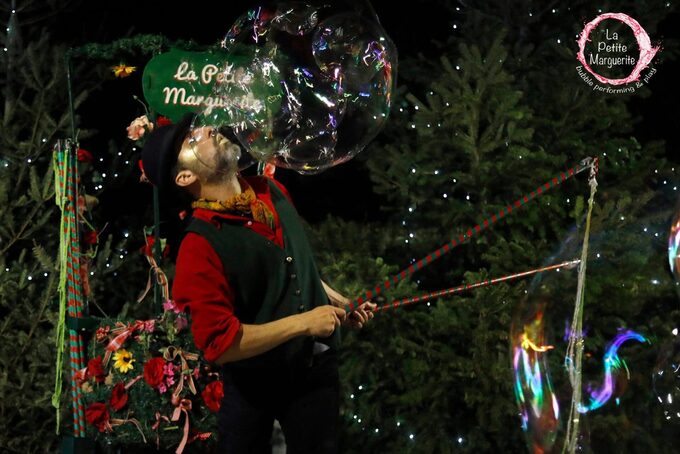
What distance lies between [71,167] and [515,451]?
231cm

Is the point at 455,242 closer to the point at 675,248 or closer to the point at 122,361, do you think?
the point at 675,248

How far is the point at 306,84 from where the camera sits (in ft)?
11.0

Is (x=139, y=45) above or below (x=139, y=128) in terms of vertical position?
above

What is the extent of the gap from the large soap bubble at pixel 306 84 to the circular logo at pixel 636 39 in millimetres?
2321

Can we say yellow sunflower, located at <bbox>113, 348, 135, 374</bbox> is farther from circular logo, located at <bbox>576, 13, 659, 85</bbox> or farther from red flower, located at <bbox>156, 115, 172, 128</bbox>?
circular logo, located at <bbox>576, 13, 659, 85</bbox>

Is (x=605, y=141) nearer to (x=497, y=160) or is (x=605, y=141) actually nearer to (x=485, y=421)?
(x=497, y=160)

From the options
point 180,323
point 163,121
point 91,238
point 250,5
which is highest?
point 250,5

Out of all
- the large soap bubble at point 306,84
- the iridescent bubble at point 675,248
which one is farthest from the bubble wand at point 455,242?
the large soap bubble at point 306,84

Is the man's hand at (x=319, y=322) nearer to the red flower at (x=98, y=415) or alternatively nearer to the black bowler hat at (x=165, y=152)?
the black bowler hat at (x=165, y=152)

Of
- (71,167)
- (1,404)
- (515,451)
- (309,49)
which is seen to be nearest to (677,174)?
(309,49)

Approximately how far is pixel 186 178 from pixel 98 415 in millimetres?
1622

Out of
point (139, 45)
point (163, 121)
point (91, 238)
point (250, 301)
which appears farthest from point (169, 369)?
point (250, 301)

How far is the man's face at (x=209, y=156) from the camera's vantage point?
313 cm

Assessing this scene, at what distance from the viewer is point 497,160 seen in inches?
206
